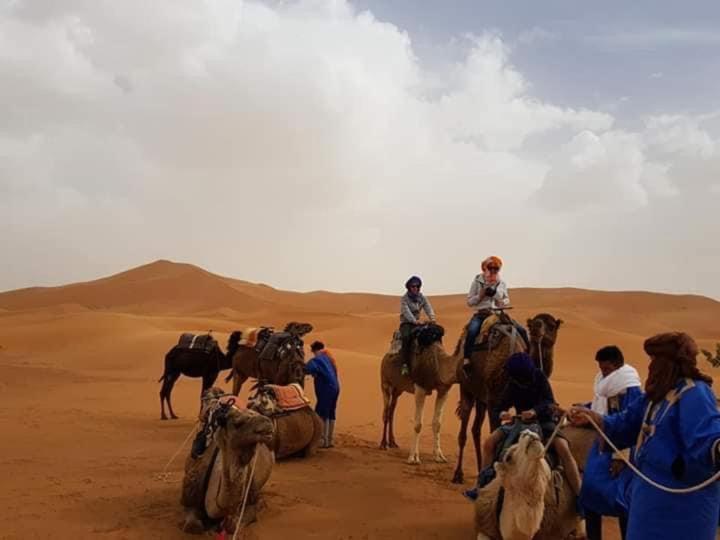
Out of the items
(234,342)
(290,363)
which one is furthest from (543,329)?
(234,342)

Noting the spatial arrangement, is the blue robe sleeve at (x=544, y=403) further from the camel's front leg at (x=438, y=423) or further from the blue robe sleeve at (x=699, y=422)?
the camel's front leg at (x=438, y=423)

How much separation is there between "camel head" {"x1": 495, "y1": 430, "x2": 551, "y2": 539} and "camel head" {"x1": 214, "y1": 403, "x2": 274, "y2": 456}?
76.6 inches

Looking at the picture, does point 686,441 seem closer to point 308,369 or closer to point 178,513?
point 178,513

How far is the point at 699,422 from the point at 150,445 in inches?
379

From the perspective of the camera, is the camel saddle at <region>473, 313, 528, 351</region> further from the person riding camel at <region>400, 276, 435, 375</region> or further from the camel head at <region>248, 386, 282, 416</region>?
the camel head at <region>248, 386, 282, 416</region>

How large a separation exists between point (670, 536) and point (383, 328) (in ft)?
117

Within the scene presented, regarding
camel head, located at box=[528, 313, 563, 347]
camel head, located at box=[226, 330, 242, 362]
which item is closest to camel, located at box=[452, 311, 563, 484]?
camel head, located at box=[528, 313, 563, 347]

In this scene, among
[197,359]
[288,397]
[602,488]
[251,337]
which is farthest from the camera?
[197,359]

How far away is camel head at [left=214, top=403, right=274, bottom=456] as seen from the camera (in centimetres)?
585

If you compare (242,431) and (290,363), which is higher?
(290,363)

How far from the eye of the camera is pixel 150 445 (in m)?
11.7

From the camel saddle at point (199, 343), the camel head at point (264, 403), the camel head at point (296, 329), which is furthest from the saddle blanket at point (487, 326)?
the camel saddle at point (199, 343)

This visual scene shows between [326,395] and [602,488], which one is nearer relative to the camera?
[602,488]

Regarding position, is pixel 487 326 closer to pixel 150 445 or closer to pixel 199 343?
pixel 150 445
